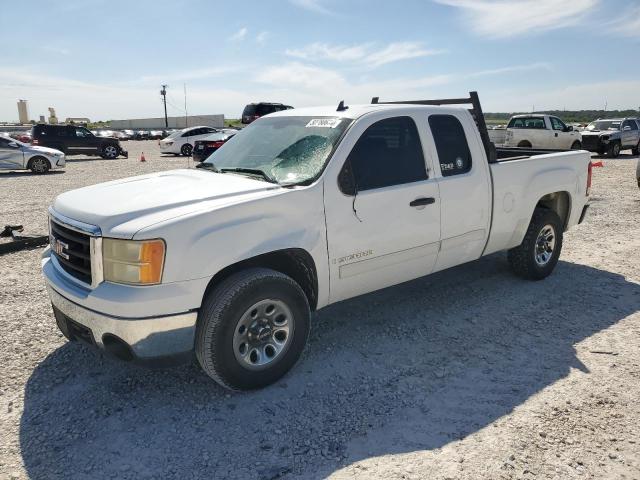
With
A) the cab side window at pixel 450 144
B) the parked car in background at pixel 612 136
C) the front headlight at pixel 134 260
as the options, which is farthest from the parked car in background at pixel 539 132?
the front headlight at pixel 134 260

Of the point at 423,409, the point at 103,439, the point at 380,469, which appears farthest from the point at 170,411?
the point at 423,409

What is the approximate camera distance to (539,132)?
19438mm

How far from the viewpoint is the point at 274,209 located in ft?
11.0

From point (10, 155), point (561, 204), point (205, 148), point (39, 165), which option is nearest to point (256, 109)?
point (39, 165)

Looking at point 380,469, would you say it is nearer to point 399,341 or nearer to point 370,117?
point 399,341

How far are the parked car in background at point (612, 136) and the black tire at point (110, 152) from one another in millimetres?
21393

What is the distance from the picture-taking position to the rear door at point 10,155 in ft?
57.0

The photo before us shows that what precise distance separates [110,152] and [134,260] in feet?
79.8

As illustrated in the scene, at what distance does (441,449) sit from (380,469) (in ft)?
1.30

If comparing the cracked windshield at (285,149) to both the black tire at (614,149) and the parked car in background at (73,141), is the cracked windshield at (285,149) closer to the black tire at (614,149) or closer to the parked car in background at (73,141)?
the black tire at (614,149)

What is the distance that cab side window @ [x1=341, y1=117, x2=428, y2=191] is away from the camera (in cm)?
381

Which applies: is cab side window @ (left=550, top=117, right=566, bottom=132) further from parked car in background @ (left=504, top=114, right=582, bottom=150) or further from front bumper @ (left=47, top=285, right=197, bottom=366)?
front bumper @ (left=47, top=285, right=197, bottom=366)

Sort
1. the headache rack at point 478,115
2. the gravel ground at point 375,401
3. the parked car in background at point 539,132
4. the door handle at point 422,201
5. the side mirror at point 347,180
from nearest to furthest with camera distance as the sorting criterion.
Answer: the gravel ground at point 375,401 < the side mirror at point 347,180 < the door handle at point 422,201 < the headache rack at point 478,115 < the parked car in background at point 539,132

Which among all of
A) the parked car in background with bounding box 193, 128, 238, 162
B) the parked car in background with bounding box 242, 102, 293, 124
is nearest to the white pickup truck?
the parked car in background with bounding box 193, 128, 238, 162
